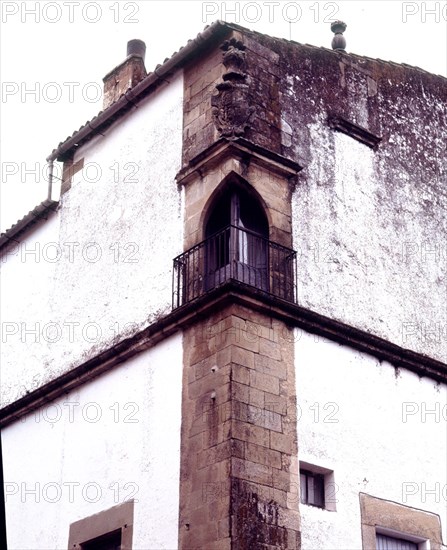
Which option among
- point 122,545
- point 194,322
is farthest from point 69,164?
point 122,545

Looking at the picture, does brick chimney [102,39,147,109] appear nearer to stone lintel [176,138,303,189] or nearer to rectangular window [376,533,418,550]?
stone lintel [176,138,303,189]

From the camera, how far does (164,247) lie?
16844mm

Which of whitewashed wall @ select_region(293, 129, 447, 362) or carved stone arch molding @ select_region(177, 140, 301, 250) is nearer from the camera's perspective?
carved stone arch molding @ select_region(177, 140, 301, 250)

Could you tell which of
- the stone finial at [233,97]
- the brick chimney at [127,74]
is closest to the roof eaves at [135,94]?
the stone finial at [233,97]

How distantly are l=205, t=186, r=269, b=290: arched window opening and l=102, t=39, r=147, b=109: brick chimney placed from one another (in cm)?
511

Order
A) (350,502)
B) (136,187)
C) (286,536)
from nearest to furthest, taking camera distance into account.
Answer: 1. (286,536)
2. (350,502)
3. (136,187)

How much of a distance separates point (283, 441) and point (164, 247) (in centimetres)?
377

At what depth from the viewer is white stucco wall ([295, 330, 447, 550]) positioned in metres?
14.8

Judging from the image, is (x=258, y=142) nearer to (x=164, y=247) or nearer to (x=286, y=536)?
(x=164, y=247)

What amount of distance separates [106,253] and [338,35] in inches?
209

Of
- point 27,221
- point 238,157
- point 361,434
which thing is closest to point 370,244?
point 238,157

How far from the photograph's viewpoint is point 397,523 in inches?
603

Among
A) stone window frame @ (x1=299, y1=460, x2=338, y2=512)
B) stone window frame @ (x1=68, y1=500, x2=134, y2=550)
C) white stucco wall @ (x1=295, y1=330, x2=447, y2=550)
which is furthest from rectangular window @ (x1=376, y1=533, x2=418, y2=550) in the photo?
stone window frame @ (x1=68, y1=500, x2=134, y2=550)

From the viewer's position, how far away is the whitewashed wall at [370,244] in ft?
53.9
